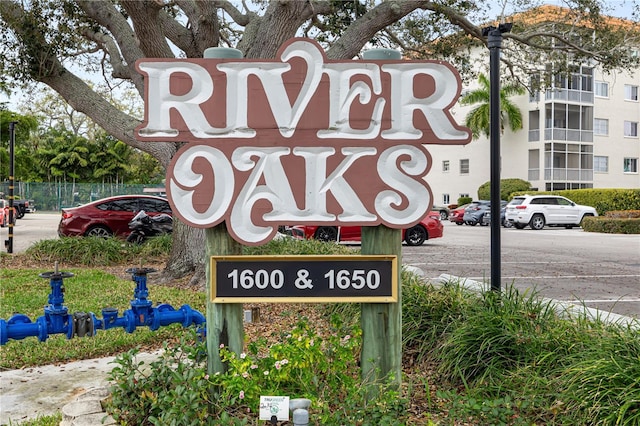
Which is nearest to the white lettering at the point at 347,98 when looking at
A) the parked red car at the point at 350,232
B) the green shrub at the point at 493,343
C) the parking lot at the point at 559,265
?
the green shrub at the point at 493,343

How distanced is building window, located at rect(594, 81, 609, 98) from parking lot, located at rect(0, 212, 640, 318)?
74.0 feet

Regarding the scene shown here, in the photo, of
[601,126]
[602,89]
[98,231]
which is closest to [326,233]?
[98,231]

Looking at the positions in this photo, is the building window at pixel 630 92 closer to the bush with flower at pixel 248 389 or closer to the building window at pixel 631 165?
the building window at pixel 631 165

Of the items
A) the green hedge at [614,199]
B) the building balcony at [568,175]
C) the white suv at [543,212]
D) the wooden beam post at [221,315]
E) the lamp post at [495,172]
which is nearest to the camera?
the wooden beam post at [221,315]

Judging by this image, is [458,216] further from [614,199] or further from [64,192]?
[64,192]

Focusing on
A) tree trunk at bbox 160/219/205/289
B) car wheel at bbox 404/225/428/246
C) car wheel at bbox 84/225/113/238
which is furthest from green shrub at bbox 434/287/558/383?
car wheel at bbox 84/225/113/238

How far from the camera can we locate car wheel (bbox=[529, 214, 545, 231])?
25.8 m

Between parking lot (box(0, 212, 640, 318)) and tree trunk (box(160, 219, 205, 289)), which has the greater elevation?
tree trunk (box(160, 219, 205, 289))

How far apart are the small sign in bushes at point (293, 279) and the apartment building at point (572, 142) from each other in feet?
116

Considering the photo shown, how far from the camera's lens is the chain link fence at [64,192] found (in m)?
39.2

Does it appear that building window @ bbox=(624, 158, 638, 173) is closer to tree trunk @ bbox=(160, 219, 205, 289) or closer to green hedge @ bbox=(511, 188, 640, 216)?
green hedge @ bbox=(511, 188, 640, 216)

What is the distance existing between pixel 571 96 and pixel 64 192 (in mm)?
34226

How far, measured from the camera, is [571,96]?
37719 millimetres

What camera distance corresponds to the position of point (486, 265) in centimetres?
1232
